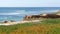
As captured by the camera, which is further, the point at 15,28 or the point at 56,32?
the point at 15,28

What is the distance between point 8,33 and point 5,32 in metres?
0.34

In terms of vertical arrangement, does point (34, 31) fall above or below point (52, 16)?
above

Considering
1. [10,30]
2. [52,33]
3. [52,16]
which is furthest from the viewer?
[52,16]

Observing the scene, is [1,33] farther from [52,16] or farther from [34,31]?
[52,16]

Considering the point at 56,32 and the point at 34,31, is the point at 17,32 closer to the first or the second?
the point at 34,31

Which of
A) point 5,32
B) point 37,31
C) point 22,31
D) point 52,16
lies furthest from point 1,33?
point 52,16

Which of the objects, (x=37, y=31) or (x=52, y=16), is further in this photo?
(x=52, y=16)

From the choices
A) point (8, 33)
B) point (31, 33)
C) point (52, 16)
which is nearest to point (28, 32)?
point (31, 33)

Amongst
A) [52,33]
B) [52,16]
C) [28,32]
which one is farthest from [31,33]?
[52,16]

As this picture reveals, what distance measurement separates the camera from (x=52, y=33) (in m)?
15.2

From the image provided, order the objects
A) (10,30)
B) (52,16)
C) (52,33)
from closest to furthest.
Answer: (52,33), (10,30), (52,16)

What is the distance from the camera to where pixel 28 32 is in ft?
51.8

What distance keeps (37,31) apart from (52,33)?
4.34ft

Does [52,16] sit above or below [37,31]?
below
